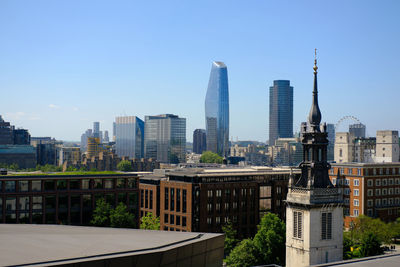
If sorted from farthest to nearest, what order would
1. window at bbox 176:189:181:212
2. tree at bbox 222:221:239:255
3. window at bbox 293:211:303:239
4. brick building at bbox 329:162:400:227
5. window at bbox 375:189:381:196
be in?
window at bbox 375:189:381:196 < brick building at bbox 329:162:400:227 < window at bbox 176:189:181:212 < tree at bbox 222:221:239:255 < window at bbox 293:211:303:239

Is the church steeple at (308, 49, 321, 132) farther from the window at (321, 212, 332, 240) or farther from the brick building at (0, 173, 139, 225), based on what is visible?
the brick building at (0, 173, 139, 225)

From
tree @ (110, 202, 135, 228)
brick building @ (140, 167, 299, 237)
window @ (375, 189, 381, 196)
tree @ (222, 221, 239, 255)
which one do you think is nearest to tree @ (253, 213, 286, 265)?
tree @ (222, 221, 239, 255)

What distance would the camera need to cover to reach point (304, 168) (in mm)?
64438

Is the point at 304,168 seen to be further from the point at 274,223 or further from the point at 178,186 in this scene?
the point at 178,186

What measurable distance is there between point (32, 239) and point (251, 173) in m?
94.4

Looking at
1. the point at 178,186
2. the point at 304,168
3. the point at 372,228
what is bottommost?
the point at 372,228

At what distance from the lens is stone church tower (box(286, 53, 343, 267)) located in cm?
6081

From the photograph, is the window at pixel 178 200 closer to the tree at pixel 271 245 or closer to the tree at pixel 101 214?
the tree at pixel 101 214

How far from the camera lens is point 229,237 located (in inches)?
3952

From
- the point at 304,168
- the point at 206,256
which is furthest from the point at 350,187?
the point at 206,256

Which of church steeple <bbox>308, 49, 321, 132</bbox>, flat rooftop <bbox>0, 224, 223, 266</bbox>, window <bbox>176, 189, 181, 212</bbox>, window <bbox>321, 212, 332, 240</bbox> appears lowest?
window <bbox>176, 189, 181, 212</bbox>

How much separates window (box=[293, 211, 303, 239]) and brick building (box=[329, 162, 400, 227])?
223ft

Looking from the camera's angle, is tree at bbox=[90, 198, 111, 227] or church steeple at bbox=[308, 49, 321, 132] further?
tree at bbox=[90, 198, 111, 227]

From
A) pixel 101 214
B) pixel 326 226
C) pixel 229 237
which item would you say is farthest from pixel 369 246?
pixel 101 214
